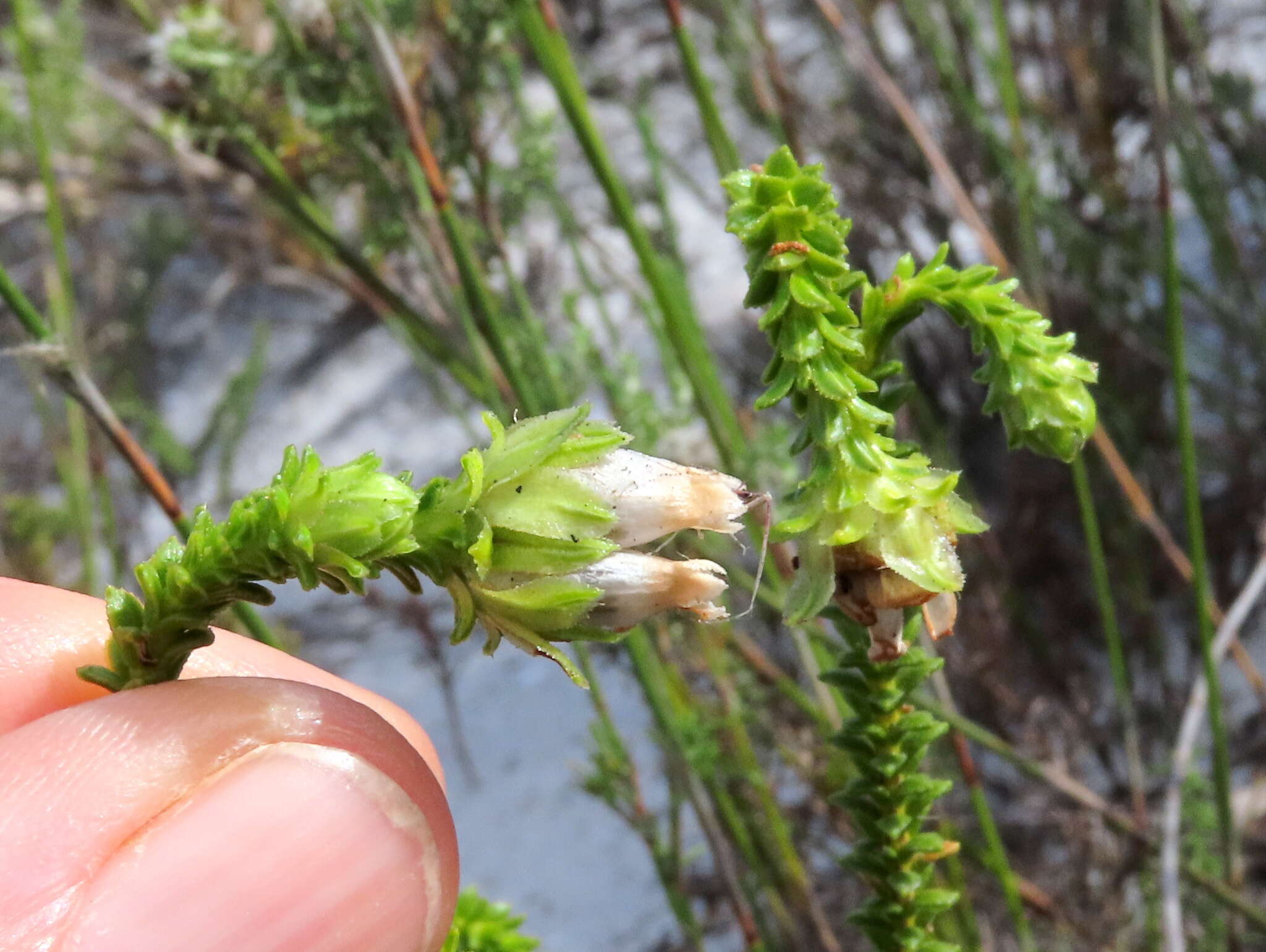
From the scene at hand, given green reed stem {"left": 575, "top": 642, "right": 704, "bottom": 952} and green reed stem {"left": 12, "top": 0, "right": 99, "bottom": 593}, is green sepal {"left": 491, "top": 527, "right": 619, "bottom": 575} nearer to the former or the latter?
green reed stem {"left": 12, "top": 0, "right": 99, "bottom": 593}

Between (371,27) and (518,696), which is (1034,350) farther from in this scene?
(518,696)

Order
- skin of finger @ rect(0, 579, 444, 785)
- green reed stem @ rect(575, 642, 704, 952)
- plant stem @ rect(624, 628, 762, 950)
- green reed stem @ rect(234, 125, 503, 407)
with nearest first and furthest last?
1. skin of finger @ rect(0, 579, 444, 785)
2. plant stem @ rect(624, 628, 762, 950)
3. green reed stem @ rect(234, 125, 503, 407)
4. green reed stem @ rect(575, 642, 704, 952)

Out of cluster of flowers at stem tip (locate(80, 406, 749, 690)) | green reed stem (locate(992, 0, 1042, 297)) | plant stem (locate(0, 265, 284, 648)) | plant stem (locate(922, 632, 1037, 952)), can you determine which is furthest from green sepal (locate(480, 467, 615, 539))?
green reed stem (locate(992, 0, 1042, 297))

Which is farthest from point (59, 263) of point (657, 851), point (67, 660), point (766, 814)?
point (766, 814)

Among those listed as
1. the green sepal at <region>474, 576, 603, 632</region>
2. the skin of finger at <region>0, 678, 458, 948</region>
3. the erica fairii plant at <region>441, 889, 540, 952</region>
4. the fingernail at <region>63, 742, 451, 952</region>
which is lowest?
the erica fairii plant at <region>441, 889, 540, 952</region>

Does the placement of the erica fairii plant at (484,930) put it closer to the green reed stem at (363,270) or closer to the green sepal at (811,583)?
the green sepal at (811,583)

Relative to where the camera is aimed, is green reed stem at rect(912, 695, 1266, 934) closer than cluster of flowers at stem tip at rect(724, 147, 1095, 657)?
No

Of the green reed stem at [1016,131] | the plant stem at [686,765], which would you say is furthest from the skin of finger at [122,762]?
the green reed stem at [1016,131]
